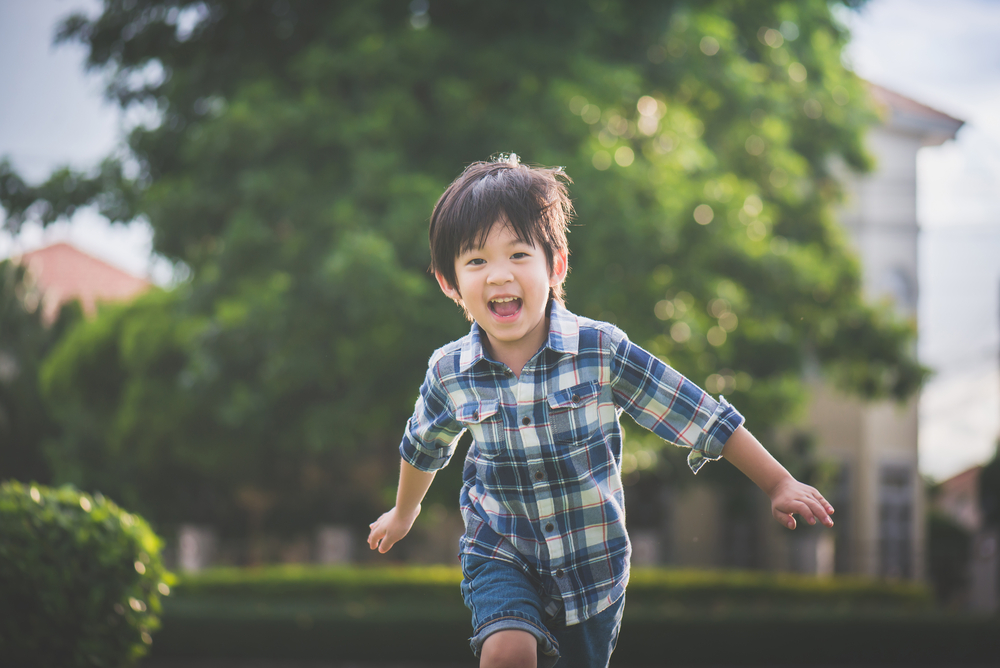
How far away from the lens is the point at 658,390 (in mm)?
2670

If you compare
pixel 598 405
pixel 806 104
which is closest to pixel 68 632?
pixel 598 405

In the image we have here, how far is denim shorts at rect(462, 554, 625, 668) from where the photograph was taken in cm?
246

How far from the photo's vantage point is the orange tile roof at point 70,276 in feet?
60.5

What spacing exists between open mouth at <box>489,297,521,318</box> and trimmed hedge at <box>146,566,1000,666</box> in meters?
8.42

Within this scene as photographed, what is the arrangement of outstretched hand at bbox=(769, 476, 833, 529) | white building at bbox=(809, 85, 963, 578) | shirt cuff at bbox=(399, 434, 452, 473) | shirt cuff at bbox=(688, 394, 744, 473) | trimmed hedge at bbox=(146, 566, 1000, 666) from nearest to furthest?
outstretched hand at bbox=(769, 476, 833, 529)
shirt cuff at bbox=(688, 394, 744, 473)
shirt cuff at bbox=(399, 434, 452, 473)
trimmed hedge at bbox=(146, 566, 1000, 666)
white building at bbox=(809, 85, 963, 578)

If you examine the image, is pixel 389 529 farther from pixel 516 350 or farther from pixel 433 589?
pixel 433 589

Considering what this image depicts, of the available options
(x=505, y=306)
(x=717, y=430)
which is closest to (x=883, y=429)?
(x=717, y=430)

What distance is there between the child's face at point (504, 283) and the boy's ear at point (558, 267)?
0.10 metres

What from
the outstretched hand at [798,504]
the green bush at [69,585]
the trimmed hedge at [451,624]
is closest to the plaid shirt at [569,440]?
the outstretched hand at [798,504]

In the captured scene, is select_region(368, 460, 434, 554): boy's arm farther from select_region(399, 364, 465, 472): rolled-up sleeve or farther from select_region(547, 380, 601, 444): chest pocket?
select_region(547, 380, 601, 444): chest pocket

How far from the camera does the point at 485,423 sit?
2699mm

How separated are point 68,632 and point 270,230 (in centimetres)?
658

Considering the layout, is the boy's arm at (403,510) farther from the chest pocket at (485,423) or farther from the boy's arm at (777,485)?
the boy's arm at (777,485)

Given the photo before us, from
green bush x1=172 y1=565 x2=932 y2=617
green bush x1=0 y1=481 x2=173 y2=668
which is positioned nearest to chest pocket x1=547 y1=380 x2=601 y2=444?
green bush x1=0 y1=481 x2=173 y2=668
